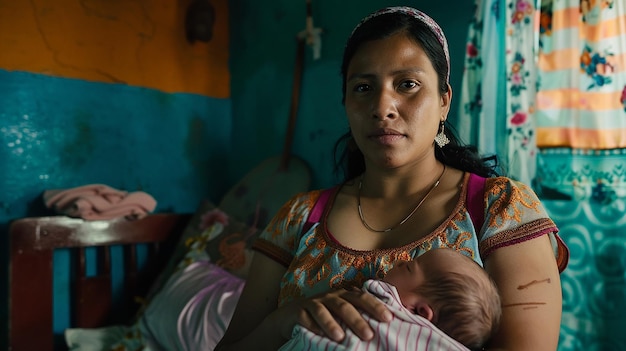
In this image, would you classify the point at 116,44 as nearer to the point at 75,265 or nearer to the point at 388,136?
the point at 75,265

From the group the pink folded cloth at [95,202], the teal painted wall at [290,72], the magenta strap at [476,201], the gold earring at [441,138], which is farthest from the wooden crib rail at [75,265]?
the magenta strap at [476,201]

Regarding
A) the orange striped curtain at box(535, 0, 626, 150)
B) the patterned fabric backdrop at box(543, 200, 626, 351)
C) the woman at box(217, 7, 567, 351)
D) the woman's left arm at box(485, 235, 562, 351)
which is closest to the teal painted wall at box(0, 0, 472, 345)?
the orange striped curtain at box(535, 0, 626, 150)

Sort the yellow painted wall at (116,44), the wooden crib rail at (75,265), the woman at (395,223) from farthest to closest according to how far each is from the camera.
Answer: the yellow painted wall at (116,44) < the wooden crib rail at (75,265) < the woman at (395,223)

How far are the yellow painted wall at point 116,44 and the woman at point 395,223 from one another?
161 centimetres

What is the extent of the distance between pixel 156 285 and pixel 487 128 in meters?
1.57

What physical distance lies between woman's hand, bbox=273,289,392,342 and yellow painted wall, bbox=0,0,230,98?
1955 mm

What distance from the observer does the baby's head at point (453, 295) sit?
0.83 m

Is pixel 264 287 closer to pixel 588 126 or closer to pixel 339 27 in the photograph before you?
pixel 588 126

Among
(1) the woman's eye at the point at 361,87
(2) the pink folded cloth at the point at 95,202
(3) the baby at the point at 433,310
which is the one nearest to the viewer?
(3) the baby at the point at 433,310

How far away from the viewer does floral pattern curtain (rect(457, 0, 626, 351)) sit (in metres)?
1.51

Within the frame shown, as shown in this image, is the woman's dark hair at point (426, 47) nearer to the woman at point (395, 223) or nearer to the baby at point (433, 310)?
the woman at point (395, 223)

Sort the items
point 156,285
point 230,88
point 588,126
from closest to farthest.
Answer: point 588,126, point 156,285, point 230,88

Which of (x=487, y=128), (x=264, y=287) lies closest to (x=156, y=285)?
(x=264, y=287)

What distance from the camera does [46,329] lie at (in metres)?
2.02
